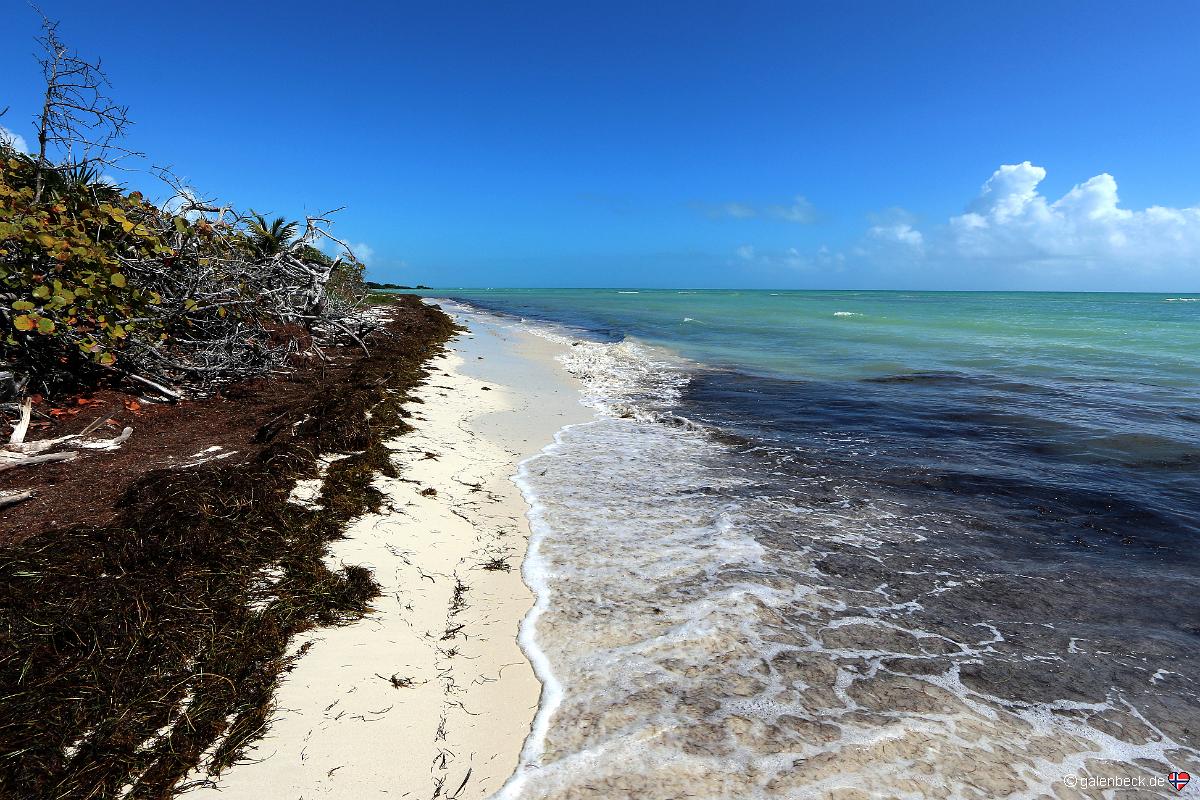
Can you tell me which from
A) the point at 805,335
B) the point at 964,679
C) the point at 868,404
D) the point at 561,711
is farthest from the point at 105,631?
the point at 805,335

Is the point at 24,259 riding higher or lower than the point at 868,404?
higher

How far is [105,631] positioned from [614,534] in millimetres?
3532

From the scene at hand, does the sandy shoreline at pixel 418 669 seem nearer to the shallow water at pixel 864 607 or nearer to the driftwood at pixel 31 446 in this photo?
the shallow water at pixel 864 607

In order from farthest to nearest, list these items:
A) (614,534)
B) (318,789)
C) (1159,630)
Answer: (614,534) → (1159,630) → (318,789)

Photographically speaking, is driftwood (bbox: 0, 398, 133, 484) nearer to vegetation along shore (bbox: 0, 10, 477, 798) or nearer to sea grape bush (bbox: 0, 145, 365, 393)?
vegetation along shore (bbox: 0, 10, 477, 798)

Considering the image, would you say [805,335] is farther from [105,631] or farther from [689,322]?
[105,631]

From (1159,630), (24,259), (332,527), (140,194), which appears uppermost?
(140,194)

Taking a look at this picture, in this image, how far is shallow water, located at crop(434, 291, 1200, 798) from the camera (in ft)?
8.62

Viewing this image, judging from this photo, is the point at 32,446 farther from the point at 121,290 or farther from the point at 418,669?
the point at 418,669

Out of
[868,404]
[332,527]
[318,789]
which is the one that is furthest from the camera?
[868,404]

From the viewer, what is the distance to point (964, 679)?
3.22 metres

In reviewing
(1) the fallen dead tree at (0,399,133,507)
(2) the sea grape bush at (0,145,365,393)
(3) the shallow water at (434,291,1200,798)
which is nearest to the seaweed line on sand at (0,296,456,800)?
(1) the fallen dead tree at (0,399,133,507)

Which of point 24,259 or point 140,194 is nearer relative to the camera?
point 24,259

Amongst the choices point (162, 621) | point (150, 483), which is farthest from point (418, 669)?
point (150, 483)
